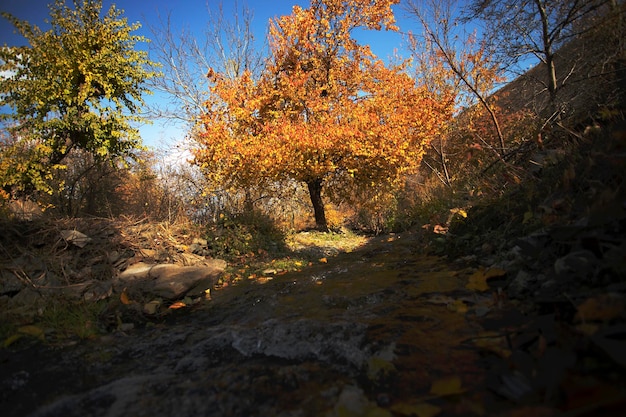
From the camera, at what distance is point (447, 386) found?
1446mm

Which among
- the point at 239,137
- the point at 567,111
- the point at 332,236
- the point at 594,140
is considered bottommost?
the point at 332,236

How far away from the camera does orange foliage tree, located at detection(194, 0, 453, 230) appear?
9594 millimetres

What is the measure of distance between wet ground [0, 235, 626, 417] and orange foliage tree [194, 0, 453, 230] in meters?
7.01

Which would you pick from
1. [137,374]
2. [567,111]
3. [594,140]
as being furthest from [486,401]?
[567,111]

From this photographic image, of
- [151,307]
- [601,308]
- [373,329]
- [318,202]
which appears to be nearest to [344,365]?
[373,329]

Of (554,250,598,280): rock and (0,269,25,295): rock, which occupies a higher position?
(0,269,25,295): rock

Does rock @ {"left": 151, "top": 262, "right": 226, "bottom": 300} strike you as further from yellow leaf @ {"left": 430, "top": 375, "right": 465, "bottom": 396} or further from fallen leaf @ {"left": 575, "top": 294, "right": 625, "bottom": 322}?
fallen leaf @ {"left": 575, "top": 294, "right": 625, "bottom": 322}

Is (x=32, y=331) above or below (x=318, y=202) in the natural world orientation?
below

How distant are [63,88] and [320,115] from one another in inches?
307

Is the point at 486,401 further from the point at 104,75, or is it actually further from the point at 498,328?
the point at 104,75

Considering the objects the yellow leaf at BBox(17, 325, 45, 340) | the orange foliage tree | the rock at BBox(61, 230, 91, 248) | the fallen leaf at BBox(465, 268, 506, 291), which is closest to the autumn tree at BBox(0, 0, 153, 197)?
the orange foliage tree

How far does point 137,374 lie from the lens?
6.75ft

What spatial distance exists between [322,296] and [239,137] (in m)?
7.55

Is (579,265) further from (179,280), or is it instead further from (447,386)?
(179,280)
